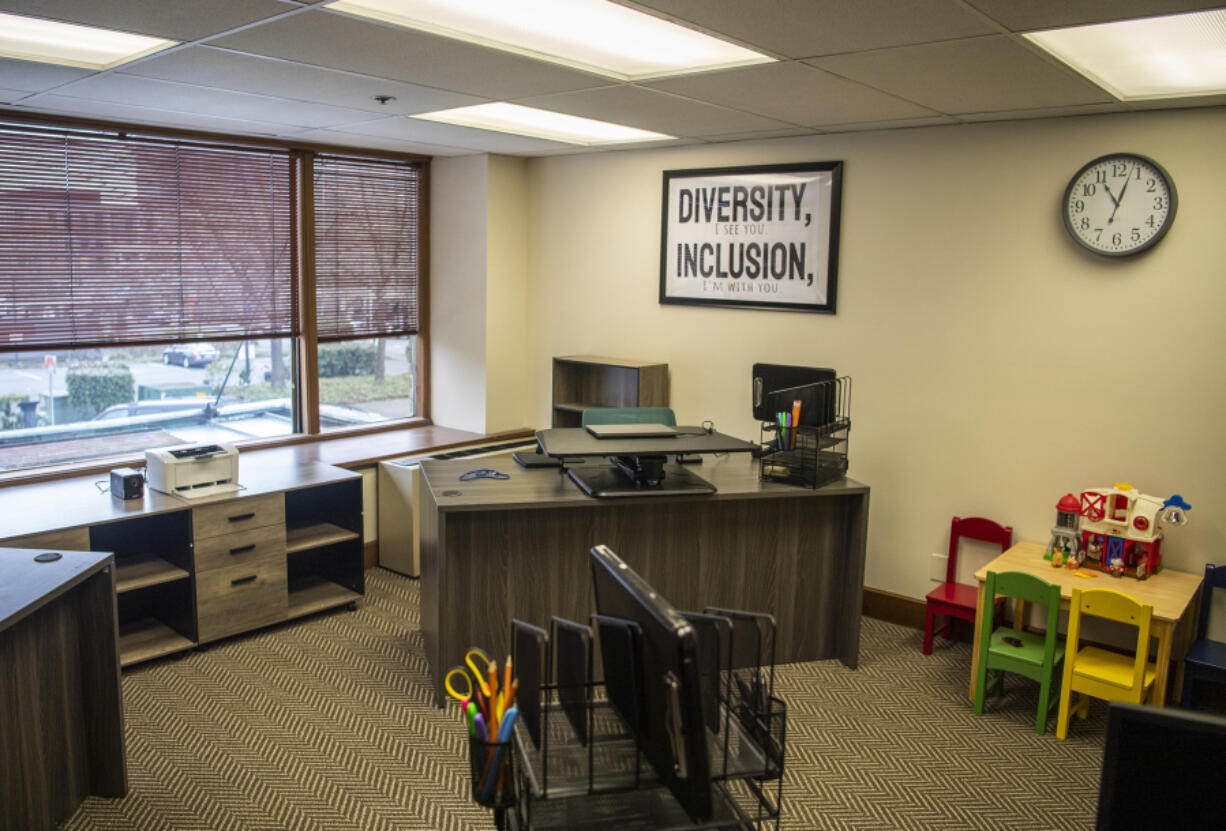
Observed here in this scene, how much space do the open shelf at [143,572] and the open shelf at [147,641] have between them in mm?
257

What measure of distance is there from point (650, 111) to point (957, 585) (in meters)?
2.73

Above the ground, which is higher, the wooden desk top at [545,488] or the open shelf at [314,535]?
the wooden desk top at [545,488]

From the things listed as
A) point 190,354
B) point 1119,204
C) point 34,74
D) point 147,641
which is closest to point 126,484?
point 147,641

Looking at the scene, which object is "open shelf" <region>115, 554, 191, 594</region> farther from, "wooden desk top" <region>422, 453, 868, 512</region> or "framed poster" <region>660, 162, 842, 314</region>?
"framed poster" <region>660, 162, 842, 314</region>

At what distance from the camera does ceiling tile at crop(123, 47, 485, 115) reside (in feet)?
10.4

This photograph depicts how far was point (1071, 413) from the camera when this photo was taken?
4207 millimetres

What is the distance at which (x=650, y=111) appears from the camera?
13.4 feet

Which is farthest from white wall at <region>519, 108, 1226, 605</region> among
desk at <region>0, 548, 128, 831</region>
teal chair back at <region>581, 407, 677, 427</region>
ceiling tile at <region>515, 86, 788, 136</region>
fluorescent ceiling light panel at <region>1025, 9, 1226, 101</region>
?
desk at <region>0, 548, 128, 831</region>

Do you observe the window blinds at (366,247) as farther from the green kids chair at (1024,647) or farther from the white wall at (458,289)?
the green kids chair at (1024,647)

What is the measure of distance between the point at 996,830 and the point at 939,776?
0.34 metres

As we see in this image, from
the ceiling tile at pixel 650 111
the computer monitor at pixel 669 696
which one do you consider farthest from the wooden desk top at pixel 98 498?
the computer monitor at pixel 669 696

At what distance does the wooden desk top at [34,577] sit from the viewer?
8.36 feet

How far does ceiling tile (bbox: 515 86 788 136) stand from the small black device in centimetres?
241

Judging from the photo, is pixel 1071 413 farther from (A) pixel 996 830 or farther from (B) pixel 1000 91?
Answer: (A) pixel 996 830
